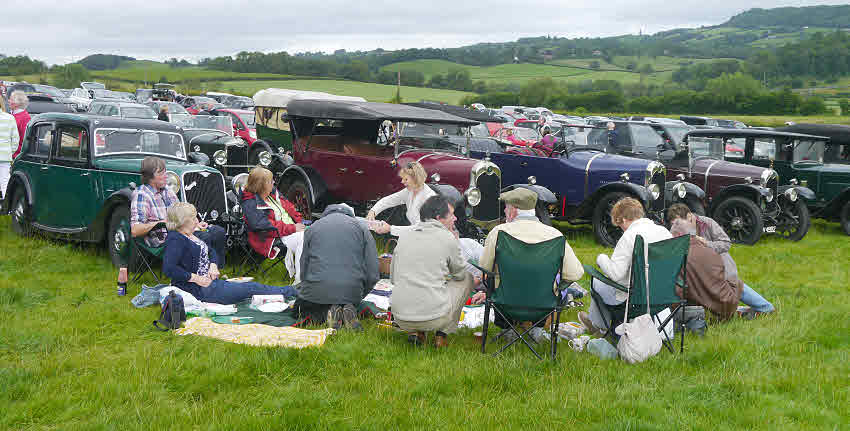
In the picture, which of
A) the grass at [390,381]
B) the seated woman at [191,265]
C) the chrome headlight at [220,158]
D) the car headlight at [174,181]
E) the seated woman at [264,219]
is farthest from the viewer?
the chrome headlight at [220,158]

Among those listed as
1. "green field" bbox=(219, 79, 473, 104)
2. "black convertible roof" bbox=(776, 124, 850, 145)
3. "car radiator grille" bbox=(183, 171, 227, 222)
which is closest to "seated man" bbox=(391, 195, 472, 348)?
"car radiator grille" bbox=(183, 171, 227, 222)

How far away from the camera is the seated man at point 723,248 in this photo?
614 centimetres

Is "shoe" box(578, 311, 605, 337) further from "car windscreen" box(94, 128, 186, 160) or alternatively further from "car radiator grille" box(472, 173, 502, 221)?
"car windscreen" box(94, 128, 186, 160)

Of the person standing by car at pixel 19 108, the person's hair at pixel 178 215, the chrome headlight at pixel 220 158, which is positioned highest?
the person standing by car at pixel 19 108

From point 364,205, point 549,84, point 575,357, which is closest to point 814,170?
point 364,205

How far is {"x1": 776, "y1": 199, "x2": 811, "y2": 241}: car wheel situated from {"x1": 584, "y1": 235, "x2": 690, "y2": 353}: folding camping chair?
282 inches

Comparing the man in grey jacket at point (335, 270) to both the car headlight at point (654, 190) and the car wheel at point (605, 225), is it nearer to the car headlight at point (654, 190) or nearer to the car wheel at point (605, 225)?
the car wheel at point (605, 225)

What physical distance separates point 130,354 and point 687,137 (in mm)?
10282

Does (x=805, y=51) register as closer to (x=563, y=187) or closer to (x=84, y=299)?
(x=563, y=187)

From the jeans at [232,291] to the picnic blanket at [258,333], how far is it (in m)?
0.66

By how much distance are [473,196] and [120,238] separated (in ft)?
14.6

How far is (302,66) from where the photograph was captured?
72312mm

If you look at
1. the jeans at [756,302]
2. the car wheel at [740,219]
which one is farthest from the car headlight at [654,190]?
the jeans at [756,302]

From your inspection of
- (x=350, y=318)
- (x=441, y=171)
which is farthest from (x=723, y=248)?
(x=441, y=171)
